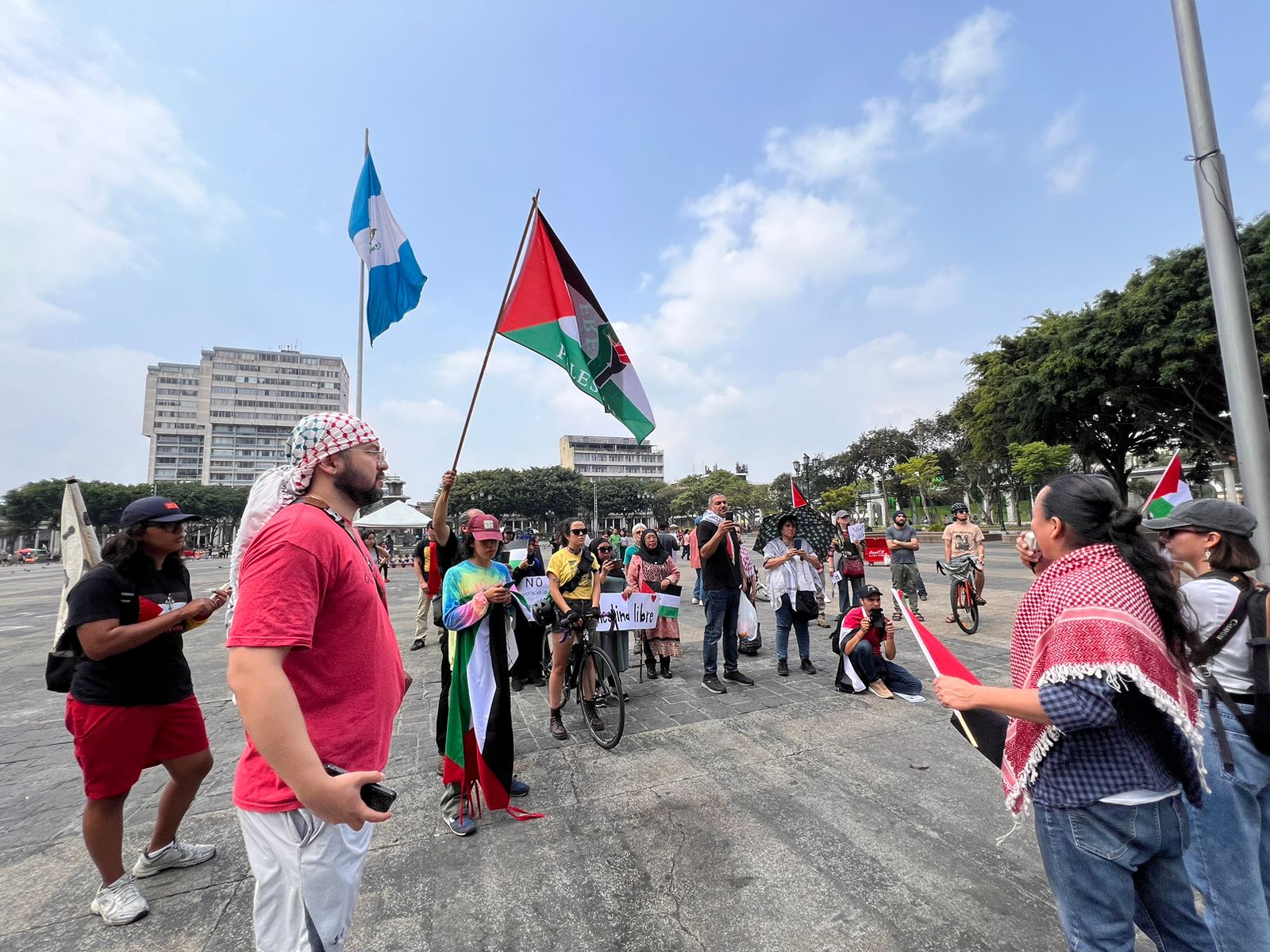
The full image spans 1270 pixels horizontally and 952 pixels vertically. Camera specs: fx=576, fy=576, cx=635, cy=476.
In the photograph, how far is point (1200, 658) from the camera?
1.69 m

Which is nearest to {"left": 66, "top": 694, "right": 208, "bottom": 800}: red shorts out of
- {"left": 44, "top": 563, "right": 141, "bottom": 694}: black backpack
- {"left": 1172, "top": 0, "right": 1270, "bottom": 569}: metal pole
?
{"left": 44, "top": 563, "right": 141, "bottom": 694}: black backpack

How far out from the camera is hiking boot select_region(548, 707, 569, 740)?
4.74 meters

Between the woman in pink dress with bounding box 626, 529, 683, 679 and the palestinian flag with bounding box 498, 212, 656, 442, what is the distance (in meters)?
2.42

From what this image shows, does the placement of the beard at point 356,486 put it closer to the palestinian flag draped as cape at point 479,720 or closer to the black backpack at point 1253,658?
the palestinian flag draped as cape at point 479,720

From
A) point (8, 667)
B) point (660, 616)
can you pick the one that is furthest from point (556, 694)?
point (8, 667)

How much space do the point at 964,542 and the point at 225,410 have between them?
12121 centimetres

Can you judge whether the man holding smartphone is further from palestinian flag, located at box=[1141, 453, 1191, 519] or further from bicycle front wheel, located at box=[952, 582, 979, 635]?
bicycle front wheel, located at box=[952, 582, 979, 635]

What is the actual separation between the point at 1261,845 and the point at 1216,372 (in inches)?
914

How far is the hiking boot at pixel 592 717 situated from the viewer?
4.61 metres

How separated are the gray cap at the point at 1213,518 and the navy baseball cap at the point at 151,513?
402cm

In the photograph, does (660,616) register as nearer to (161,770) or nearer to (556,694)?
(556,694)

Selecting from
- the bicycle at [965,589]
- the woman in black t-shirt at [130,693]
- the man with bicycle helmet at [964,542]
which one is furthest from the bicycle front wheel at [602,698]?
the bicycle at [965,589]

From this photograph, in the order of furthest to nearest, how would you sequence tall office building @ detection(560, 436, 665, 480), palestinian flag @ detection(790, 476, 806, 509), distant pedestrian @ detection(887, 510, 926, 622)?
tall office building @ detection(560, 436, 665, 480), distant pedestrian @ detection(887, 510, 926, 622), palestinian flag @ detection(790, 476, 806, 509)

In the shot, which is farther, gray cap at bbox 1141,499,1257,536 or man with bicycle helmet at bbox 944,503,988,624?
man with bicycle helmet at bbox 944,503,988,624
